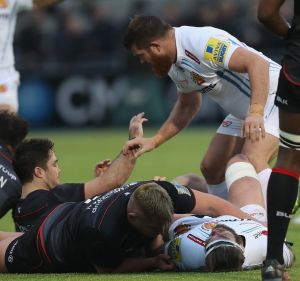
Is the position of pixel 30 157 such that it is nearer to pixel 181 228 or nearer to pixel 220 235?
pixel 181 228

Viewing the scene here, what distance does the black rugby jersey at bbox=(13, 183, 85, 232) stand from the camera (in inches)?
272

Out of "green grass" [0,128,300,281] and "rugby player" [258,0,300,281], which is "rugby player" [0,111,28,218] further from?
"rugby player" [258,0,300,281]

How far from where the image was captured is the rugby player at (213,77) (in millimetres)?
7277

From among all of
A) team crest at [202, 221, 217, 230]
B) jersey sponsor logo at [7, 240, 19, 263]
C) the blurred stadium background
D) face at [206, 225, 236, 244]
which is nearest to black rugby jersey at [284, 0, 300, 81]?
face at [206, 225, 236, 244]

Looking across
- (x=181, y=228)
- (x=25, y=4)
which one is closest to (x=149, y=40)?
(x=181, y=228)

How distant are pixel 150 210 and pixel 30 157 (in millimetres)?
1514

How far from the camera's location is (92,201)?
649cm

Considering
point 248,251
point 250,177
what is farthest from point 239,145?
point 248,251

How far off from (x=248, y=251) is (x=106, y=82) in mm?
14886

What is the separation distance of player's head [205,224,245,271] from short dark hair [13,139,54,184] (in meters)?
1.57

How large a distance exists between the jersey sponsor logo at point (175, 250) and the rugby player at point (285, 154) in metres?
0.81

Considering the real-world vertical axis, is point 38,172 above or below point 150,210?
below

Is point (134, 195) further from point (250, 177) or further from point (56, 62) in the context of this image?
point (56, 62)

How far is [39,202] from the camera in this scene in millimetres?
6938
